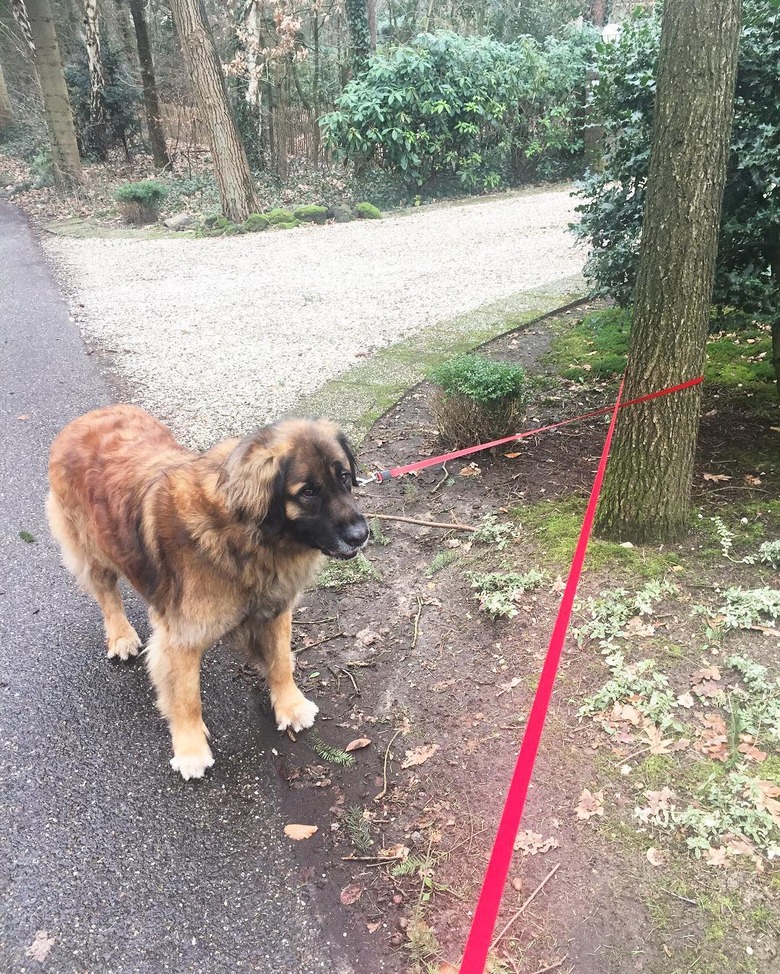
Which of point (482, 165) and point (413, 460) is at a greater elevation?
point (482, 165)

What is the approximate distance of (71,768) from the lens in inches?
127

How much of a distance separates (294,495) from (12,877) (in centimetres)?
188

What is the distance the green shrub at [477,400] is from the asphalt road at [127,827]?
255 centimetres

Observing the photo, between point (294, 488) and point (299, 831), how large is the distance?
1.44m

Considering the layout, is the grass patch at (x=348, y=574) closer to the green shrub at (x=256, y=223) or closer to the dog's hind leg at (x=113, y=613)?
the dog's hind leg at (x=113, y=613)

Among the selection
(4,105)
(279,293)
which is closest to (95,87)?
(4,105)

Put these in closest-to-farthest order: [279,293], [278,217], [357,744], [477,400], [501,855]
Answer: [501,855]
[357,744]
[477,400]
[279,293]
[278,217]

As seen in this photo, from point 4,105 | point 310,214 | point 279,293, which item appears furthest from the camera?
point 4,105

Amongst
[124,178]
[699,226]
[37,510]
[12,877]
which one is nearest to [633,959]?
[12,877]

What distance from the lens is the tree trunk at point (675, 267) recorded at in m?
3.25

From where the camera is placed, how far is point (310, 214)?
15.9 m

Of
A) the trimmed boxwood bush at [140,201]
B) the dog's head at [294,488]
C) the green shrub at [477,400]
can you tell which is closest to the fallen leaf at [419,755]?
the dog's head at [294,488]

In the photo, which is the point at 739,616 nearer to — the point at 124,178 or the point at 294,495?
the point at 294,495

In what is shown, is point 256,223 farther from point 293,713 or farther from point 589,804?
point 589,804
